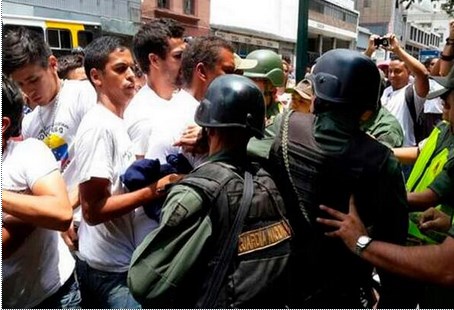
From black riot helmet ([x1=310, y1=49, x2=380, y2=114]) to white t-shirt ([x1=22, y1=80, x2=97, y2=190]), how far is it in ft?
6.13

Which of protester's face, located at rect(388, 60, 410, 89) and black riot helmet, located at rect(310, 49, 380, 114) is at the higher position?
black riot helmet, located at rect(310, 49, 380, 114)

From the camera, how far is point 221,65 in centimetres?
237

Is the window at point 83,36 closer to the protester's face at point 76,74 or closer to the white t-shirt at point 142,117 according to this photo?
the protester's face at point 76,74

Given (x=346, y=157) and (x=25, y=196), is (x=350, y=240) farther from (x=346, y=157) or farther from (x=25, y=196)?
(x=25, y=196)

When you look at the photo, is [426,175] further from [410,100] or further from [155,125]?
[410,100]

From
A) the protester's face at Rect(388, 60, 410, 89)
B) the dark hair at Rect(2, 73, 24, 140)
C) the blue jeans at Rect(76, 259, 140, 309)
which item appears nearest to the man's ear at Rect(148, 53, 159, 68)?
the dark hair at Rect(2, 73, 24, 140)

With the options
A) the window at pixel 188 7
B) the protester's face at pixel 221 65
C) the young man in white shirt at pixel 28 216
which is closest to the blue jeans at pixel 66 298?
the young man in white shirt at pixel 28 216

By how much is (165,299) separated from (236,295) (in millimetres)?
224

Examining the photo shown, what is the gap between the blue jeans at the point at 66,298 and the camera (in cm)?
202

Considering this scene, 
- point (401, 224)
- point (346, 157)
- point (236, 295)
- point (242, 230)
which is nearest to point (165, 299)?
point (236, 295)

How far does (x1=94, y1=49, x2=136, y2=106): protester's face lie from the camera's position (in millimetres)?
2514

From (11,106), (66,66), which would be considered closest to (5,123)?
(11,106)

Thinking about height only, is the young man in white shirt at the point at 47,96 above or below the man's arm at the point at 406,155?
above

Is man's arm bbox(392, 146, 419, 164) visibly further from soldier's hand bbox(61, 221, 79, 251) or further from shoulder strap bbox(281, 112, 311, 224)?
soldier's hand bbox(61, 221, 79, 251)
